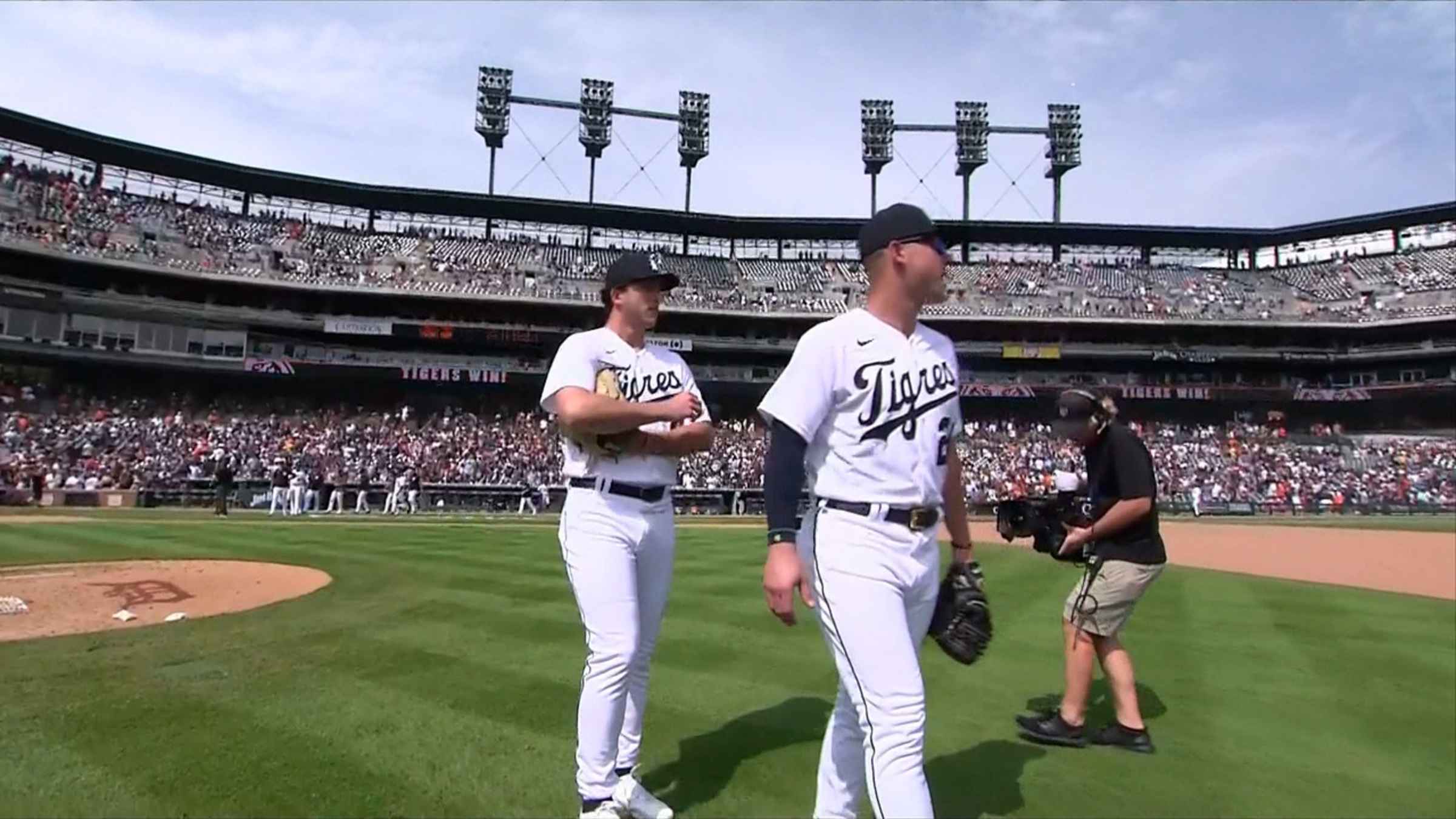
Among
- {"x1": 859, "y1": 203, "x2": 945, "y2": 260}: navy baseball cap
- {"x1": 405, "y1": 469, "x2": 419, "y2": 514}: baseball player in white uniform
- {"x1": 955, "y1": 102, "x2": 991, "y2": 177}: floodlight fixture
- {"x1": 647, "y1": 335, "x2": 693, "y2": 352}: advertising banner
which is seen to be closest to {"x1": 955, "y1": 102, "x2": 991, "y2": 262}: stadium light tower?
{"x1": 955, "y1": 102, "x2": 991, "y2": 177}: floodlight fixture

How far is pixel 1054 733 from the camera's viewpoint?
15.9 ft

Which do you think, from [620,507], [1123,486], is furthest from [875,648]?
[1123,486]

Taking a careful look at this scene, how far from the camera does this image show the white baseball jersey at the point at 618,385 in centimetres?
366

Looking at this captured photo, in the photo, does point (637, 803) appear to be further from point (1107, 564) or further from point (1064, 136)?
point (1064, 136)

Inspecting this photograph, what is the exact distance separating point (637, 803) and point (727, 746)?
102 centimetres

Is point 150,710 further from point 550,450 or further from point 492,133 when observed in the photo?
point 492,133

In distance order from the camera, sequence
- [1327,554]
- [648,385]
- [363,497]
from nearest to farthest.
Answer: [648,385]
[1327,554]
[363,497]

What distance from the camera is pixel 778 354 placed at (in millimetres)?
46750

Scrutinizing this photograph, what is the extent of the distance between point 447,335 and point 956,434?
4229 centimetres

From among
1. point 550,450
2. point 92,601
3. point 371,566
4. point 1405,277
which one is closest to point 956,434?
point 92,601

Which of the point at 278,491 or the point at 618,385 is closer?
the point at 618,385

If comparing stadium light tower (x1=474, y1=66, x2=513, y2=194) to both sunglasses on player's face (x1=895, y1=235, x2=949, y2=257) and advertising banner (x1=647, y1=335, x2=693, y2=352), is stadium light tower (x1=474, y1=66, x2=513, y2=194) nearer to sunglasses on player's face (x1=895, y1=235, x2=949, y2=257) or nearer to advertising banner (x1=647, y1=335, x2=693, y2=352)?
advertising banner (x1=647, y1=335, x2=693, y2=352)

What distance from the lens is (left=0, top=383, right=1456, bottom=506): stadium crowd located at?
28391 millimetres

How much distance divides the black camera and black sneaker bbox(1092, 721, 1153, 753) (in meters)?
0.93
